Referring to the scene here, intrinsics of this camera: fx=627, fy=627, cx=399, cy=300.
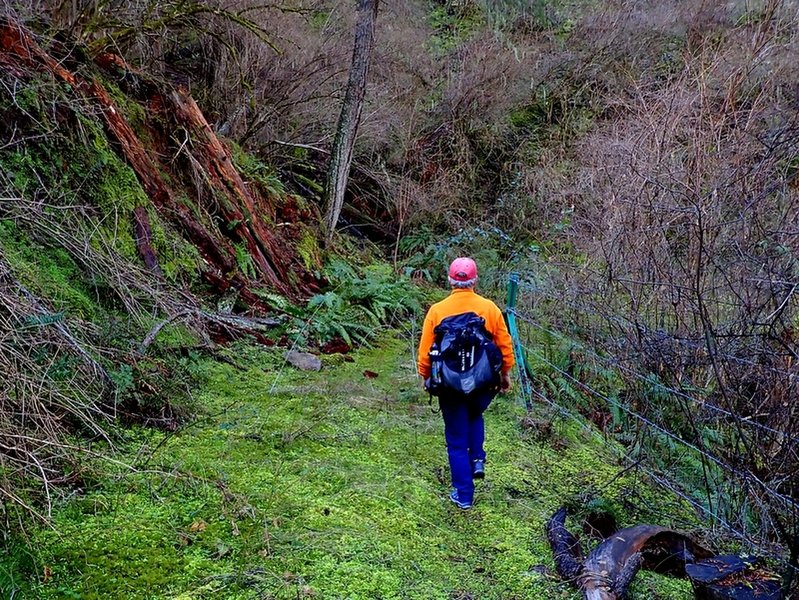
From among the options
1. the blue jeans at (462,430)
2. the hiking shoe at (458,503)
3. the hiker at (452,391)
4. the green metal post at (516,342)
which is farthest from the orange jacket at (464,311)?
the green metal post at (516,342)

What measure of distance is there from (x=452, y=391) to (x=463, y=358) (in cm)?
23

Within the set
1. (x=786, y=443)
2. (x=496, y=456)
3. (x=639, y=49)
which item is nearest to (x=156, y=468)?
(x=496, y=456)

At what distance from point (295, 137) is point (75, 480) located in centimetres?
958

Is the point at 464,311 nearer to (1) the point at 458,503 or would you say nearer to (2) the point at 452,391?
(2) the point at 452,391

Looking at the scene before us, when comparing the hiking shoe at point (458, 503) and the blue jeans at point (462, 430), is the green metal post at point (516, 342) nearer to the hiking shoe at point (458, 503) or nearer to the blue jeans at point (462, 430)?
the blue jeans at point (462, 430)

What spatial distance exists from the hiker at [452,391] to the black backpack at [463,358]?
1 centimetres

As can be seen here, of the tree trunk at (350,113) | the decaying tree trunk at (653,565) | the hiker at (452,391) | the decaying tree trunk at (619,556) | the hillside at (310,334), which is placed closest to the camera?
the decaying tree trunk at (653,565)

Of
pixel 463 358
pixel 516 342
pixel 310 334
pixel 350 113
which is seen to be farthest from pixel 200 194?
pixel 463 358

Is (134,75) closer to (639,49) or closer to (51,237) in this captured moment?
(51,237)

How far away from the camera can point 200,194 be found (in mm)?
7668

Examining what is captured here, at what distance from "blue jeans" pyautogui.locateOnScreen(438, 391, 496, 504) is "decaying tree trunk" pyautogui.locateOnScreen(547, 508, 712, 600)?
60 centimetres

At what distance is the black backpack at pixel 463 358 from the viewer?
404 cm

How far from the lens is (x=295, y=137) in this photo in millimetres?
12062

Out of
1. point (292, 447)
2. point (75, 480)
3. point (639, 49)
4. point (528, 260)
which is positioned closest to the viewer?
point (75, 480)
